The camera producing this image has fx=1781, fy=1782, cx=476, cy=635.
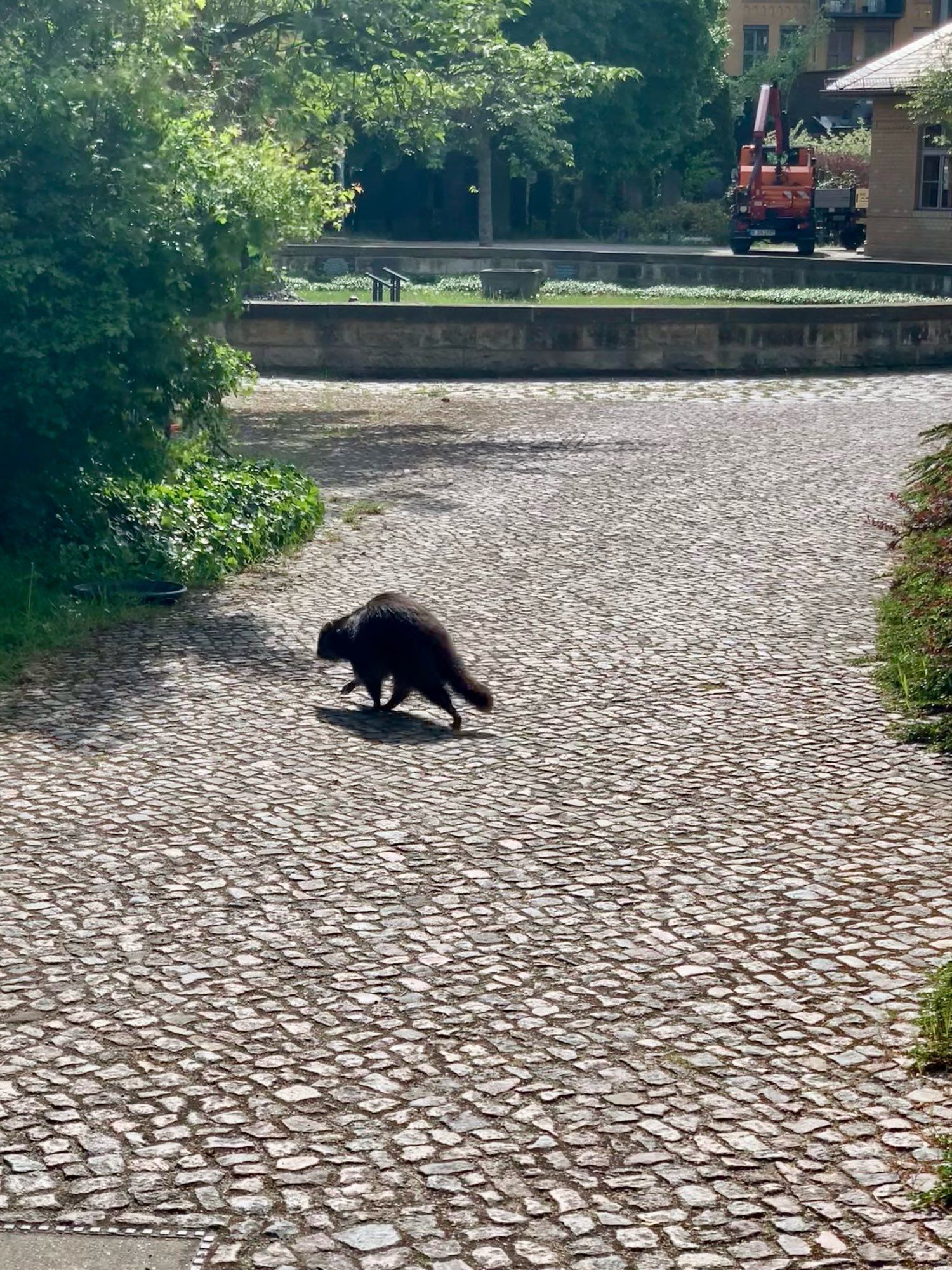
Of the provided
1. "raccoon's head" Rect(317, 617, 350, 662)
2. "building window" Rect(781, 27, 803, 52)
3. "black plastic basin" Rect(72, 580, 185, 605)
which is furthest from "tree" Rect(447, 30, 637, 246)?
"building window" Rect(781, 27, 803, 52)

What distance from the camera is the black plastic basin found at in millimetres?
10555

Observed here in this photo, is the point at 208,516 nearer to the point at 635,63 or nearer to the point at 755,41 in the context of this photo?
the point at 635,63

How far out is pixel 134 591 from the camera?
1068 cm

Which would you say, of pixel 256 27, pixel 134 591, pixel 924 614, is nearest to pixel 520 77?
pixel 256 27

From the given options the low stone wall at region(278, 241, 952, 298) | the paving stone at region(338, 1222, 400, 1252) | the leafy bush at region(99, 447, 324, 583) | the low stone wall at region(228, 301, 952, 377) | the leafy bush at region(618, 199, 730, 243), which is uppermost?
the leafy bush at region(618, 199, 730, 243)

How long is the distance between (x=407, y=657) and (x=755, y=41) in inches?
3186

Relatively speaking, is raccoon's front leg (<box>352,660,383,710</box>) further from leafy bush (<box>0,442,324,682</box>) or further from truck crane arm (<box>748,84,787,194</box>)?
truck crane arm (<box>748,84,787,194</box>)

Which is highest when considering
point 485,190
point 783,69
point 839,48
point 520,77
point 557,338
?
point 839,48

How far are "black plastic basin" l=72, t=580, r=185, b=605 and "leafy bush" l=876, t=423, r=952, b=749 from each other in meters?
4.18

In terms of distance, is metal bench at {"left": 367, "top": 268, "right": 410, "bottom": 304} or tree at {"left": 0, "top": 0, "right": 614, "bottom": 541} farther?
metal bench at {"left": 367, "top": 268, "right": 410, "bottom": 304}

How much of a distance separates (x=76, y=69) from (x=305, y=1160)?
8.55m

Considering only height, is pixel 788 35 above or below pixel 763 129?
above

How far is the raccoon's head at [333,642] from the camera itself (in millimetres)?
9031

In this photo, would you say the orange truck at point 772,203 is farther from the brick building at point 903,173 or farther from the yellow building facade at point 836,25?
the yellow building facade at point 836,25
